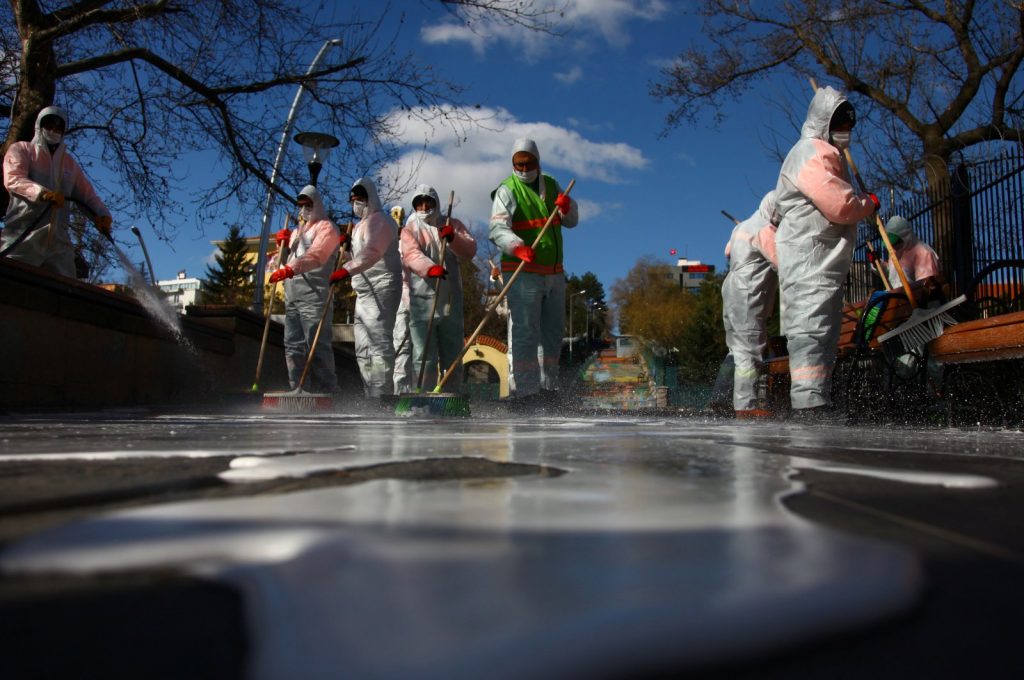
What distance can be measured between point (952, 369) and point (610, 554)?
16.5ft

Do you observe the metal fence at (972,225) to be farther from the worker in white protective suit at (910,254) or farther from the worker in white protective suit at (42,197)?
the worker in white protective suit at (42,197)

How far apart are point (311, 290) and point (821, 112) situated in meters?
5.69

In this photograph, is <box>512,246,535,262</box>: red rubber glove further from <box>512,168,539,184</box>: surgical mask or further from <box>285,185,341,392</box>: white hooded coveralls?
<box>285,185,341,392</box>: white hooded coveralls

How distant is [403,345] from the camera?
866 centimetres

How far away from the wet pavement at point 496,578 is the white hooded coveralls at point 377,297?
287 inches

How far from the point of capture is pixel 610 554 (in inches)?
24.4

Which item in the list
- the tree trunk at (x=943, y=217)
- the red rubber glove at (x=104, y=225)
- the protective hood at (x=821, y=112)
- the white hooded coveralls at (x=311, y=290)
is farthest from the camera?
the white hooded coveralls at (x=311, y=290)

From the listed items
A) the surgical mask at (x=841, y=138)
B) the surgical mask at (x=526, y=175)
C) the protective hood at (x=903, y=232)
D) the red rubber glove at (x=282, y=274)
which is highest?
the surgical mask at (x=526, y=175)

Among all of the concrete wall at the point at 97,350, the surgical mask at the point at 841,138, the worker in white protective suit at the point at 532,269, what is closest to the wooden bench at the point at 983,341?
the surgical mask at the point at 841,138

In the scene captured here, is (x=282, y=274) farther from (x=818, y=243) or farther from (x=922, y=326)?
(x=922, y=326)

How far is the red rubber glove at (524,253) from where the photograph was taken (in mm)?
6160

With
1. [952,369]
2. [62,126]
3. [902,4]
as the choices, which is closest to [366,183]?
[62,126]


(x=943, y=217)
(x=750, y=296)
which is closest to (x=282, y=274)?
(x=750, y=296)

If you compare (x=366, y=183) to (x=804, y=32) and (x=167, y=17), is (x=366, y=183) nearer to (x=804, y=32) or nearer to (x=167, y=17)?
(x=167, y=17)
